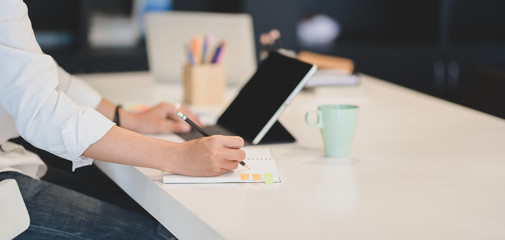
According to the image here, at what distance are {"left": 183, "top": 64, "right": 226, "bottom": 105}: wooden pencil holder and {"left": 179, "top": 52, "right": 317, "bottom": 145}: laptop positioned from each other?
392mm

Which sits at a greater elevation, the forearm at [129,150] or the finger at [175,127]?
the forearm at [129,150]

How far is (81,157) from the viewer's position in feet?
3.59

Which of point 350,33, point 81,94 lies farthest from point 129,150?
Result: point 350,33

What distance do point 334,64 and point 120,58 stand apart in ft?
5.16

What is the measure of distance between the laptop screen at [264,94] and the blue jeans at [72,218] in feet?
0.99

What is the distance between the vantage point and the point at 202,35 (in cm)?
228

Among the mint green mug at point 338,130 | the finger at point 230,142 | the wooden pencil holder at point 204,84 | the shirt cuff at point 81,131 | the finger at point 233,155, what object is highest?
the shirt cuff at point 81,131

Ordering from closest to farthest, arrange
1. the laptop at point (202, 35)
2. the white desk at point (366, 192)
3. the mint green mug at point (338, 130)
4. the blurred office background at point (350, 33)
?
the white desk at point (366, 192) → the mint green mug at point (338, 130) → the laptop at point (202, 35) → the blurred office background at point (350, 33)

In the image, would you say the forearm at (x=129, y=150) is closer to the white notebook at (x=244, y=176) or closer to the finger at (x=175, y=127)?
the white notebook at (x=244, y=176)

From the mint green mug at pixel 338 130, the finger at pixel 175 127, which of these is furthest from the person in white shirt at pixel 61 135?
the finger at pixel 175 127

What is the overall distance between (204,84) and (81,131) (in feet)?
2.88

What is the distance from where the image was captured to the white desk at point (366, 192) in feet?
2.72

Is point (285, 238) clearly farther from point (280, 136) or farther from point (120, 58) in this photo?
point (120, 58)

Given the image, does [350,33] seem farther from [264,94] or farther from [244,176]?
[244,176]
